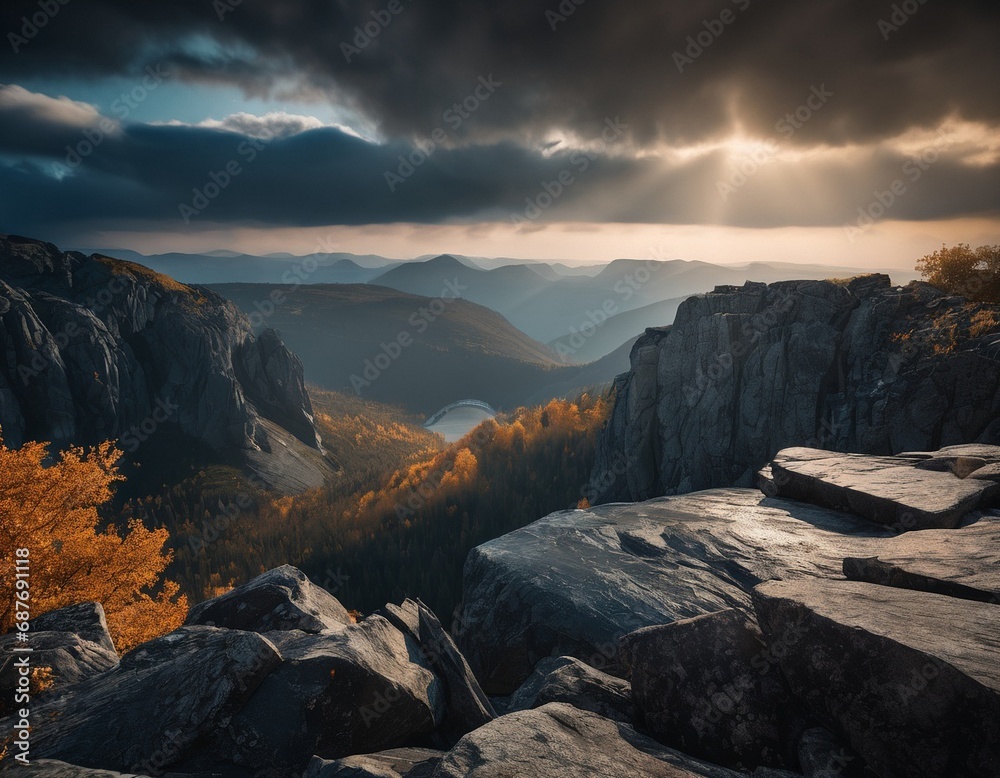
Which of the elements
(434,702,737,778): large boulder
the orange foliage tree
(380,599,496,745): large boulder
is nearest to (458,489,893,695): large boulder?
(380,599,496,745): large boulder

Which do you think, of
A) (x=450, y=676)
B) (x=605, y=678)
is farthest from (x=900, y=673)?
(x=450, y=676)

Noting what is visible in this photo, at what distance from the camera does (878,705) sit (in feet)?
27.0

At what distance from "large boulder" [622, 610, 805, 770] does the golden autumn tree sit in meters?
27.3

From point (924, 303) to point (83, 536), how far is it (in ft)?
230

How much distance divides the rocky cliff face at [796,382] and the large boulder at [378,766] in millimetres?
44004

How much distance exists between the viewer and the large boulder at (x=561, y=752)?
8.03 m

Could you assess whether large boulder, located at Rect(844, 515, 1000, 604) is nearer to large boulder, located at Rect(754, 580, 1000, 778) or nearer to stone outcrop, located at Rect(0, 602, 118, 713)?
large boulder, located at Rect(754, 580, 1000, 778)

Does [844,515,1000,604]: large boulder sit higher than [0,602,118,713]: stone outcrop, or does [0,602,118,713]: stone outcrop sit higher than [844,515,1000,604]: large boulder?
[844,515,1000,604]: large boulder

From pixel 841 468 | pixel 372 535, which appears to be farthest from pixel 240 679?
pixel 372 535

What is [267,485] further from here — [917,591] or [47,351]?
[917,591]

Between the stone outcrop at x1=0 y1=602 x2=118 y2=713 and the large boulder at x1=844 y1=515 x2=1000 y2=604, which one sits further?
the stone outcrop at x1=0 y1=602 x2=118 y2=713

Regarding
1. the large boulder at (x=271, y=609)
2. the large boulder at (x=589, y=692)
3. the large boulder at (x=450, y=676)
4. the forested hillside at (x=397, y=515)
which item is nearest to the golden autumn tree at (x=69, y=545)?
the large boulder at (x=271, y=609)

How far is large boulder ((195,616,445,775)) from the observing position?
11.3 m

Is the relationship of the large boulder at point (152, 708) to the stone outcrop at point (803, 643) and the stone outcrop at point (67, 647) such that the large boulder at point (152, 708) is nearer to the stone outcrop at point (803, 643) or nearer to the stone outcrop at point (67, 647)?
the stone outcrop at point (67, 647)
